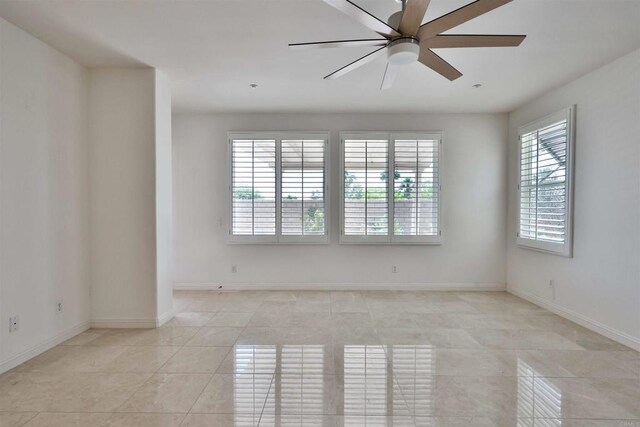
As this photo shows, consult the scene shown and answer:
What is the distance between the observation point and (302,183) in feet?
15.3

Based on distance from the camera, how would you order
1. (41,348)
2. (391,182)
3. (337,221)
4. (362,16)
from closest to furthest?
(362,16)
(41,348)
(391,182)
(337,221)

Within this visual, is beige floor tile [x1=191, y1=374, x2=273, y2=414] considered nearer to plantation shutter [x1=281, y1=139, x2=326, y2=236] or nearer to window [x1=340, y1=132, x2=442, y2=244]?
plantation shutter [x1=281, y1=139, x2=326, y2=236]

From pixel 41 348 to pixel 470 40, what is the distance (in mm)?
4230

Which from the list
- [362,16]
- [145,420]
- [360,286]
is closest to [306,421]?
[145,420]

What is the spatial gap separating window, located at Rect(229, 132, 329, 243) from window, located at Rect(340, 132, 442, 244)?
411 millimetres

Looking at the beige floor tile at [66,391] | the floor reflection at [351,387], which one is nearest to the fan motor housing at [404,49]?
the floor reflection at [351,387]

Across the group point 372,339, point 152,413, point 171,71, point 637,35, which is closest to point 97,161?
point 171,71

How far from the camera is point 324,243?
472cm

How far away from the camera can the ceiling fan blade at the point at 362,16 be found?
5.50ft

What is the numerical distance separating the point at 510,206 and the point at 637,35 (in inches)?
99.7

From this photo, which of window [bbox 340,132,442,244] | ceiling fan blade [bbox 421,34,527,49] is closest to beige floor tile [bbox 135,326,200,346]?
window [bbox 340,132,442,244]

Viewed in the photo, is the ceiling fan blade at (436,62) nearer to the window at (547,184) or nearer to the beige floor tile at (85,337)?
the window at (547,184)

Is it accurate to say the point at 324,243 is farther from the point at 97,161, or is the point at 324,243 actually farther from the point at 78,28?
the point at 78,28

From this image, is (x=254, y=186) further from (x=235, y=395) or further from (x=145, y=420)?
(x=145, y=420)
